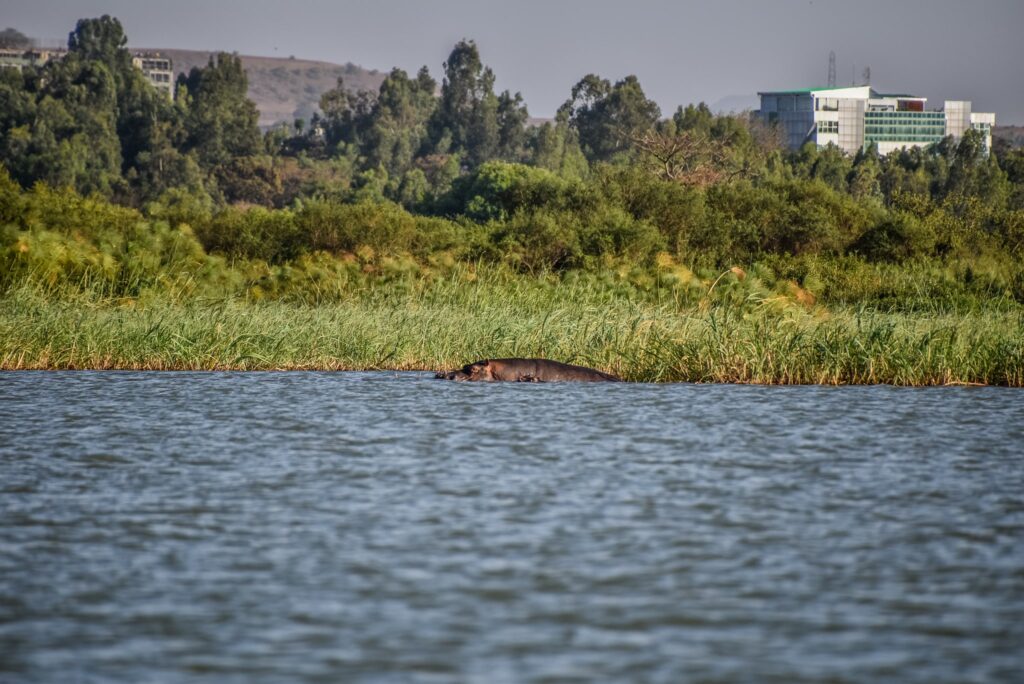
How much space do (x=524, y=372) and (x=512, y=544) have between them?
11.1 m

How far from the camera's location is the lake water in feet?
24.5

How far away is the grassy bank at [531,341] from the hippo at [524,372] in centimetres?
68

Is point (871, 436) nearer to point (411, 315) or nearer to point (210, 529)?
point (210, 529)

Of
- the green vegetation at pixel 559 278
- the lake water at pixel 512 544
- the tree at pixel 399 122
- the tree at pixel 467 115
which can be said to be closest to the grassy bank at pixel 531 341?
the green vegetation at pixel 559 278

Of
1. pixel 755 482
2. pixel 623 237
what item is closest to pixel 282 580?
pixel 755 482

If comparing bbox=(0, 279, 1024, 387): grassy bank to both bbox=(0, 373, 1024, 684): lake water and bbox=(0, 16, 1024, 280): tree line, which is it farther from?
bbox=(0, 16, 1024, 280): tree line

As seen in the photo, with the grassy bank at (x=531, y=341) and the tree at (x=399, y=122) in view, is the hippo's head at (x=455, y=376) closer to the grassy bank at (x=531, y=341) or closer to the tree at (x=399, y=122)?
the grassy bank at (x=531, y=341)

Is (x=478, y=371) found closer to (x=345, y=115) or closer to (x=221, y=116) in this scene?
(x=221, y=116)

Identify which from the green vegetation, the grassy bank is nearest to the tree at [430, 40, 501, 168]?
the green vegetation

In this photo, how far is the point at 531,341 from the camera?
72.8ft

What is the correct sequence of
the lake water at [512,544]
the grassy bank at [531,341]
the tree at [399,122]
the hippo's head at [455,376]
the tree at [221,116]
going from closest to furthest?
the lake water at [512,544] → the grassy bank at [531,341] → the hippo's head at [455,376] → the tree at [221,116] → the tree at [399,122]

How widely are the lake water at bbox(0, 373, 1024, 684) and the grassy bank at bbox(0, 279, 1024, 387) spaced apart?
7.63 ft

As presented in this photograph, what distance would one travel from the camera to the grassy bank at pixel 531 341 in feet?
66.6

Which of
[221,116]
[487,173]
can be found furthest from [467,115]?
[487,173]
